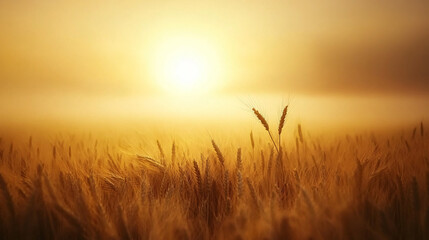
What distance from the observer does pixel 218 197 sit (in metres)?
0.96

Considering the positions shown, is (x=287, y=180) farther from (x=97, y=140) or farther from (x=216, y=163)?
(x=97, y=140)

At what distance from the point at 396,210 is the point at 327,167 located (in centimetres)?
28

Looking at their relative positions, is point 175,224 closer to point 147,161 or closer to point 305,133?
point 147,161

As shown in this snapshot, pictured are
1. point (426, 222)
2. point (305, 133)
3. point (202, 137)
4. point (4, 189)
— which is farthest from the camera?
point (305, 133)

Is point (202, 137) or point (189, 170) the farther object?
point (202, 137)

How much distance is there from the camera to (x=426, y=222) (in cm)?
62

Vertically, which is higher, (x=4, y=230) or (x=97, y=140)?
(x=97, y=140)

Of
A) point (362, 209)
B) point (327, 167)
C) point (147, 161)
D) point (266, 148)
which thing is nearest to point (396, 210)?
point (362, 209)

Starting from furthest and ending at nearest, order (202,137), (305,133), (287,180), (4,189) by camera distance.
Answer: (305,133) < (202,137) < (287,180) < (4,189)

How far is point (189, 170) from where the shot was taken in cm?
106

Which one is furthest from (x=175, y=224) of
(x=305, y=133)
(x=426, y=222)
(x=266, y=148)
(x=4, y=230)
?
(x=305, y=133)

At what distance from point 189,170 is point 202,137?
0.49 meters

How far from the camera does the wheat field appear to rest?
62 cm

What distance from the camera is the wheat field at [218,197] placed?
62 centimetres
